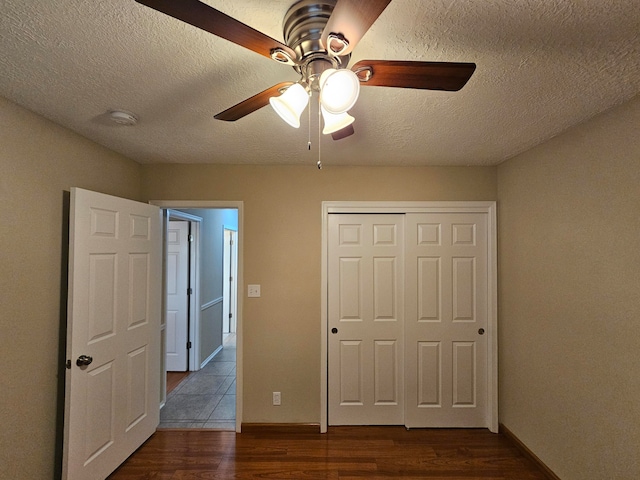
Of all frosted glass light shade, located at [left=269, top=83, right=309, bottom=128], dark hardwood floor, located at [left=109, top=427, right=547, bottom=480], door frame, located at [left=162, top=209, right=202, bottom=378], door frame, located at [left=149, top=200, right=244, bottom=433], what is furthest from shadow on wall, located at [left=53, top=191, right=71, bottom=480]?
door frame, located at [left=162, top=209, right=202, bottom=378]

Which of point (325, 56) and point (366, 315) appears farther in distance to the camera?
point (366, 315)

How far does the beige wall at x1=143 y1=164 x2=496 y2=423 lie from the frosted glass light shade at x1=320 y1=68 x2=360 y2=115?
1882 mm

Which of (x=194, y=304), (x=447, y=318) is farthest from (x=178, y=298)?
(x=447, y=318)

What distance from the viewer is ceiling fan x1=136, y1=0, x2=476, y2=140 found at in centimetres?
74

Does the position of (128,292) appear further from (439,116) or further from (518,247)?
(518,247)

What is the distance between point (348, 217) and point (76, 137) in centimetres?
202

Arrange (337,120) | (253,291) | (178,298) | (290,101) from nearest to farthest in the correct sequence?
1. (290,101)
2. (337,120)
3. (253,291)
4. (178,298)

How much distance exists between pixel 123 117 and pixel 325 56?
4.51 ft

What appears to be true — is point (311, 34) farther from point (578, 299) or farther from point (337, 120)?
point (578, 299)

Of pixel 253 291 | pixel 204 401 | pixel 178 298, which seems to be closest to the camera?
pixel 253 291

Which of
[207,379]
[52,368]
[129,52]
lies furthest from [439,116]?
[207,379]

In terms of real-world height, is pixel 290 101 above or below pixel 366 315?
above

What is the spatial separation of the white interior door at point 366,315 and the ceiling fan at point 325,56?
6.03 ft

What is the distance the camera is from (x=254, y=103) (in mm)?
1136
